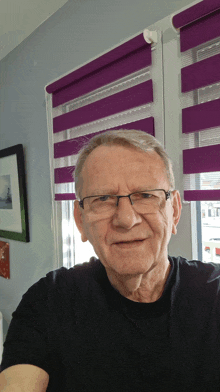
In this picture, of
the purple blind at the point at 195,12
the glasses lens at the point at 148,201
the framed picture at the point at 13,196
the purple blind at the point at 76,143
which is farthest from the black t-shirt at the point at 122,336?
the framed picture at the point at 13,196

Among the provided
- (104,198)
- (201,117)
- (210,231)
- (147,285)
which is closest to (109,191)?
(104,198)

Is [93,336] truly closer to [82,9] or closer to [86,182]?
[86,182]

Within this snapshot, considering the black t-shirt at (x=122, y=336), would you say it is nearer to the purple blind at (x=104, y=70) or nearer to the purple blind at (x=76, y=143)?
the purple blind at (x=76, y=143)

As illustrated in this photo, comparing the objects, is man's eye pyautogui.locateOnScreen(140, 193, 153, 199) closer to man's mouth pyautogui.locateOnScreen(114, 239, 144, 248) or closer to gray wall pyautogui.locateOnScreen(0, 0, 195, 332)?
man's mouth pyautogui.locateOnScreen(114, 239, 144, 248)

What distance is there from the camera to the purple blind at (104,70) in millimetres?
1152

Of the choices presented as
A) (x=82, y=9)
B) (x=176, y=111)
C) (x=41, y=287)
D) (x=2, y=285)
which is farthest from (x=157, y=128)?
(x=2, y=285)

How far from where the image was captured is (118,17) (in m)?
1.31

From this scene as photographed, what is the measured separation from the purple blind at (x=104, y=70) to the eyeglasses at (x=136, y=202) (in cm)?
71

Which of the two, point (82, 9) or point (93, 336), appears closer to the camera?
point (93, 336)

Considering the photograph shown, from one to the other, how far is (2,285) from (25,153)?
47.4 inches

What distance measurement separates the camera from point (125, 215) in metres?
0.69

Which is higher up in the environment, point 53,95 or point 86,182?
point 53,95

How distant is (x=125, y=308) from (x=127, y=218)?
28 centimetres

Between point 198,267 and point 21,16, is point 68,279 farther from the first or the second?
point 21,16
